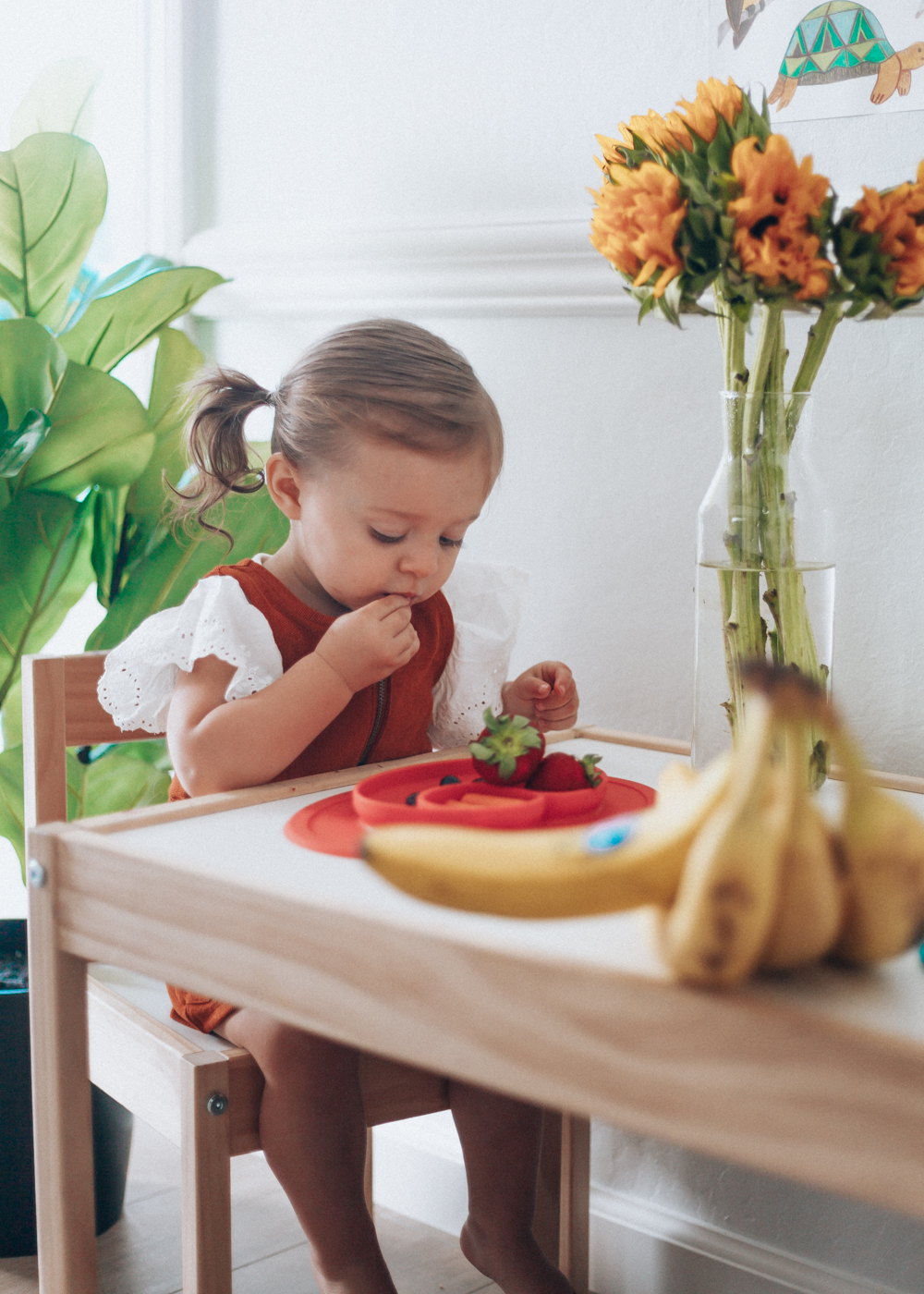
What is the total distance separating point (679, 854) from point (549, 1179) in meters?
0.90

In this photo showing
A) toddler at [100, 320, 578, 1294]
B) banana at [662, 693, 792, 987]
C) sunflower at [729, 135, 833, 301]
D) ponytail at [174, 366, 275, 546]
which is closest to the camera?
banana at [662, 693, 792, 987]

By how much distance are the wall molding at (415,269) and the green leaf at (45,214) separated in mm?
222

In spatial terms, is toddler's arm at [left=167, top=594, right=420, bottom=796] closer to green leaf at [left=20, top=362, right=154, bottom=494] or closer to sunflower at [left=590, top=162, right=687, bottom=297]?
sunflower at [left=590, top=162, right=687, bottom=297]

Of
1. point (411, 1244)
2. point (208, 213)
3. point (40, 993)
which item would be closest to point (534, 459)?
point (208, 213)

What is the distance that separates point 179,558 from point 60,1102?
2.53 feet

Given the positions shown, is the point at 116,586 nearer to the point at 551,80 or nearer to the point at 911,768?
the point at 551,80

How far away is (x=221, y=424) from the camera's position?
1.19 meters

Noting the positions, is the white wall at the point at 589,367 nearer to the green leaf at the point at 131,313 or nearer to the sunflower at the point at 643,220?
the green leaf at the point at 131,313

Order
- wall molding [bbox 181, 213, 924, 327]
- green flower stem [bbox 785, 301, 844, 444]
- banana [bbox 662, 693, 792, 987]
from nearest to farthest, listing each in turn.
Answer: banana [bbox 662, 693, 792, 987] < green flower stem [bbox 785, 301, 844, 444] < wall molding [bbox 181, 213, 924, 327]

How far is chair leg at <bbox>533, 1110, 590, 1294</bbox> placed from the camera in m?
1.22

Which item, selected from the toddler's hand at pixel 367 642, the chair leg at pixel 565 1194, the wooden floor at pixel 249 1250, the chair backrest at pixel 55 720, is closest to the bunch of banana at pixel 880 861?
the toddler's hand at pixel 367 642

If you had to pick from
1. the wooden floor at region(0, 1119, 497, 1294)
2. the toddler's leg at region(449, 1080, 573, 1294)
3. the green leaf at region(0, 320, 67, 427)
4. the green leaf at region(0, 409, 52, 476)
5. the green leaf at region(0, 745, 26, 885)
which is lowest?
the wooden floor at region(0, 1119, 497, 1294)

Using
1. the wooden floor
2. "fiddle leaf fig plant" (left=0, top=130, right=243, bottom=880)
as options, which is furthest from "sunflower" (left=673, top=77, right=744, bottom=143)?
the wooden floor

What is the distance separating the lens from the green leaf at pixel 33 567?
56.3 inches
